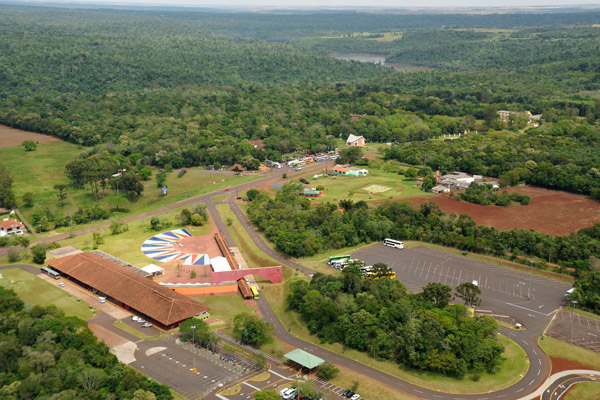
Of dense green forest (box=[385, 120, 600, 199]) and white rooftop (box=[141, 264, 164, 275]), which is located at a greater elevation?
dense green forest (box=[385, 120, 600, 199])

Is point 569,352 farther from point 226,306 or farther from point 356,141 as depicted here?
point 356,141

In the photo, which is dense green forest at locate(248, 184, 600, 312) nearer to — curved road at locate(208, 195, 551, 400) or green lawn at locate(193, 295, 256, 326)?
green lawn at locate(193, 295, 256, 326)

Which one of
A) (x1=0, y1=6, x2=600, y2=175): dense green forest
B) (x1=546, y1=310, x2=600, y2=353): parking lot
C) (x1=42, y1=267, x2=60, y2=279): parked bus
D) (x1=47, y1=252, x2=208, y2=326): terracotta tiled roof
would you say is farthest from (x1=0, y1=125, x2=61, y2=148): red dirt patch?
(x1=546, y1=310, x2=600, y2=353): parking lot

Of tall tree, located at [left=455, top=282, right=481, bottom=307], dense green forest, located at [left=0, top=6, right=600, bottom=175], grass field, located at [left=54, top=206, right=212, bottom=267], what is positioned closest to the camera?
tall tree, located at [left=455, top=282, right=481, bottom=307]

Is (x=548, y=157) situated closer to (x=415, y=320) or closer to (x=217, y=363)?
(x=415, y=320)

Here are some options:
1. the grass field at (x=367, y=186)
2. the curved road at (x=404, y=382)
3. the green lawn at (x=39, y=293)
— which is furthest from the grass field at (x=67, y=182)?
the curved road at (x=404, y=382)

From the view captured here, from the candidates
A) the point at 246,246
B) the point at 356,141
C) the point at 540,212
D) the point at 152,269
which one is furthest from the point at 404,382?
the point at 356,141

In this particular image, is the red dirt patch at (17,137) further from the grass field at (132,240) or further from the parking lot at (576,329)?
the parking lot at (576,329)

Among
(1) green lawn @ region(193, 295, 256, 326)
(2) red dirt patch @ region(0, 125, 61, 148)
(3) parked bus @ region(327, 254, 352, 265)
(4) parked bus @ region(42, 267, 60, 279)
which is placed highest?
(3) parked bus @ region(327, 254, 352, 265)
